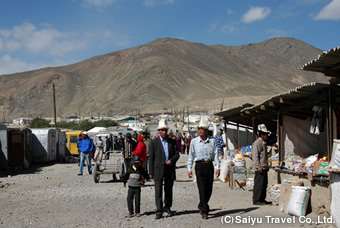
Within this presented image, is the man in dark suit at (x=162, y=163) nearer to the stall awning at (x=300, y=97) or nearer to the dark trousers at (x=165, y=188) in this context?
the dark trousers at (x=165, y=188)

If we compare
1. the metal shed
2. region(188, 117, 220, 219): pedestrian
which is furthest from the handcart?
the metal shed

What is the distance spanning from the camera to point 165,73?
452 feet

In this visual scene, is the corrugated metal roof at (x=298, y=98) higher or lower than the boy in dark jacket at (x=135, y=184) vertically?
higher

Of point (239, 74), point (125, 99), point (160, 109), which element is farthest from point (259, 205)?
point (239, 74)

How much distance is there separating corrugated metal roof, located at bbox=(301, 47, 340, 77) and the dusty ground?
261 cm

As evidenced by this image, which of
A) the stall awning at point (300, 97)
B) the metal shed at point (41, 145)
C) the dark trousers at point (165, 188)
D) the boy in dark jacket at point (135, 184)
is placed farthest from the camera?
the metal shed at point (41, 145)

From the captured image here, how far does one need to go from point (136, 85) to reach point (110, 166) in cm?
11862

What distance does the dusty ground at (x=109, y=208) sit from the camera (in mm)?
7707

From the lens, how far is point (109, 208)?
9289mm

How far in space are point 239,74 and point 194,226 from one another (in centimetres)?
16285

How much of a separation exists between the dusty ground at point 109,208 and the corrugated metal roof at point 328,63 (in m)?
2.61

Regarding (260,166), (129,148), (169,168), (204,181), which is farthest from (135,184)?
(129,148)

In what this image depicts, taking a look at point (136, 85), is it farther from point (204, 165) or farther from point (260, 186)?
point (204, 165)

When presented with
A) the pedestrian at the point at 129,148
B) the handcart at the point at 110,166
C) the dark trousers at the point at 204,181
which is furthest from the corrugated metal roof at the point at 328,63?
the handcart at the point at 110,166
